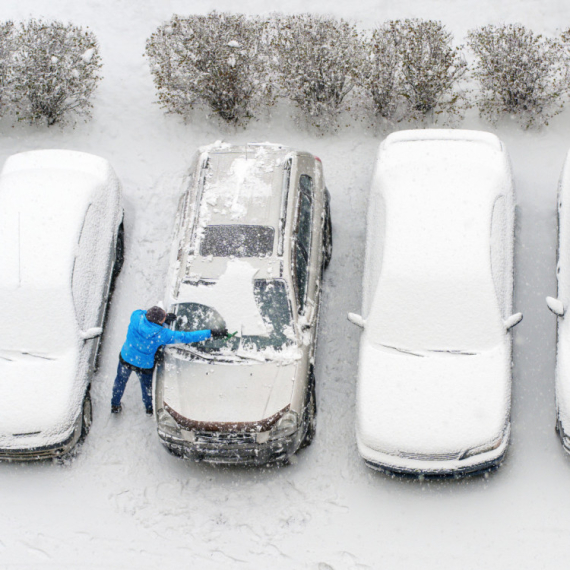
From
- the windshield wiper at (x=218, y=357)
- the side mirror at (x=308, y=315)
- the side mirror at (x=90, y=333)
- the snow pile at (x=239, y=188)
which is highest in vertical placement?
the snow pile at (x=239, y=188)

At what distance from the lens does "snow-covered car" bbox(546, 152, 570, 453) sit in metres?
7.82

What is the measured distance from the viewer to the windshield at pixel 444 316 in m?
8.01

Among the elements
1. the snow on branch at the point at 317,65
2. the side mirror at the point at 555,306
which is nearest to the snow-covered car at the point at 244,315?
the snow on branch at the point at 317,65

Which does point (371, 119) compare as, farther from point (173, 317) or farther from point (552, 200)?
point (173, 317)

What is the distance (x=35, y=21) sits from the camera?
12055 millimetres

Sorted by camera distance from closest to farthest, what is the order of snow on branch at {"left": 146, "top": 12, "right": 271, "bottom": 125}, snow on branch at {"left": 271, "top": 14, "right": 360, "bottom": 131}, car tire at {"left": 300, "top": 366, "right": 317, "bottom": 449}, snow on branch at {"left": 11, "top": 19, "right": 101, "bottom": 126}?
car tire at {"left": 300, "top": 366, "right": 317, "bottom": 449}
snow on branch at {"left": 271, "top": 14, "right": 360, "bottom": 131}
snow on branch at {"left": 146, "top": 12, "right": 271, "bottom": 125}
snow on branch at {"left": 11, "top": 19, "right": 101, "bottom": 126}

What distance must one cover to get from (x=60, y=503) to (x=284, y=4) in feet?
25.9

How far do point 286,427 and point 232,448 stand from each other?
579 millimetres

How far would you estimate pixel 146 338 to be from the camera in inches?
316

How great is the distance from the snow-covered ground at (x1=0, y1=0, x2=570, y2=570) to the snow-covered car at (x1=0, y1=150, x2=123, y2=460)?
1.69 feet

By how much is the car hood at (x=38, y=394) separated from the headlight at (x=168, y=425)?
3.30 ft

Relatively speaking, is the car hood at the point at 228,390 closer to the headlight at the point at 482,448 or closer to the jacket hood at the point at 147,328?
the jacket hood at the point at 147,328

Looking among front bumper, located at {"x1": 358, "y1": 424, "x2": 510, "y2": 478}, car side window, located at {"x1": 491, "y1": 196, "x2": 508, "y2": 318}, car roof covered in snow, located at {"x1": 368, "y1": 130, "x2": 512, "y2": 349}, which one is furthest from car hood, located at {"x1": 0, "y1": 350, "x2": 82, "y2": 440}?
car side window, located at {"x1": 491, "y1": 196, "x2": 508, "y2": 318}

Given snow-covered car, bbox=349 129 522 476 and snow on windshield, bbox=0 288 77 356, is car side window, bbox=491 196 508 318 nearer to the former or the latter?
snow-covered car, bbox=349 129 522 476
